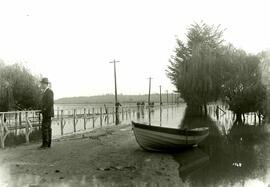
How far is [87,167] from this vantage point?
8992 mm

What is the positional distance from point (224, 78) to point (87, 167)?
22.6 metres

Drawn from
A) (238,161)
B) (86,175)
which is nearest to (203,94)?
(238,161)

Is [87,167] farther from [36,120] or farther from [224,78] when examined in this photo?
[224,78]

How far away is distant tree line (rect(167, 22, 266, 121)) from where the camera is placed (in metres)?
26.5

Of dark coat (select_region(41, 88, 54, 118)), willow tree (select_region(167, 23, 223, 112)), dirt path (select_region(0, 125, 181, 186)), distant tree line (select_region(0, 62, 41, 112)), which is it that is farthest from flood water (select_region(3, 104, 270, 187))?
distant tree line (select_region(0, 62, 41, 112))

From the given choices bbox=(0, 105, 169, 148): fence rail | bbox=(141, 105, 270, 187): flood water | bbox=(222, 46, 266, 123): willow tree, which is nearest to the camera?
bbox=(141, 105, 270, 187): flood water

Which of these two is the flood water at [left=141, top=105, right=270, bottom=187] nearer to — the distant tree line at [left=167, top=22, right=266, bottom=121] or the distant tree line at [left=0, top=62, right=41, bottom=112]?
the distant tree line at [left=167, top=22, right=266, bottom=121]

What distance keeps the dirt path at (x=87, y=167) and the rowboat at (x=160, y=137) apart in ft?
1.24

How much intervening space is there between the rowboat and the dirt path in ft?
1.24

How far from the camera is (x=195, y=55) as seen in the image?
3128cm

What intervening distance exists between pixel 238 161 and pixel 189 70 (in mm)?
19870

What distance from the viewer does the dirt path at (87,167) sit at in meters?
7.68

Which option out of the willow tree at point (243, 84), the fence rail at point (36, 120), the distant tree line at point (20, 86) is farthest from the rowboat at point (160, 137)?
the distant tree line at point (20, 86)

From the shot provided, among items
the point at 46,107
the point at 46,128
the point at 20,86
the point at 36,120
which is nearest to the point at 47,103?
the point at 46,107
